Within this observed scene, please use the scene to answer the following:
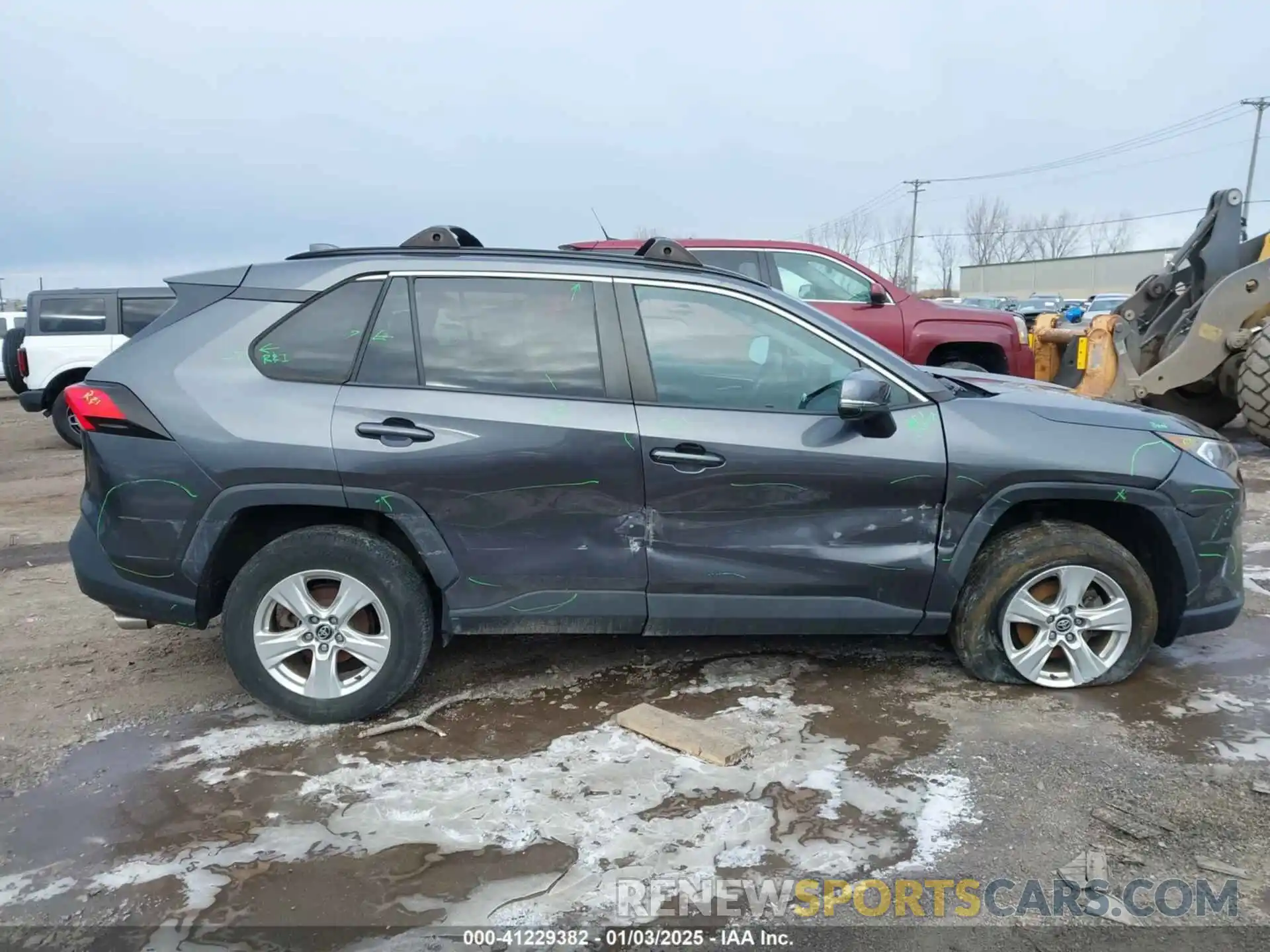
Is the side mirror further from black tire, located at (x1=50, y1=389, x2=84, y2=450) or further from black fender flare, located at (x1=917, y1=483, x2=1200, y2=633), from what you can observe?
black tire, located at (x1=50, y1=389, x2=84, y2=450)

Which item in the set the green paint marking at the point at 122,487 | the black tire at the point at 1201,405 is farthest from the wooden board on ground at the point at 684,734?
the black tire at the point at 1201,405

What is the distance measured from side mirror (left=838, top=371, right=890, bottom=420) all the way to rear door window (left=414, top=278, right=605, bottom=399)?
0.95 m

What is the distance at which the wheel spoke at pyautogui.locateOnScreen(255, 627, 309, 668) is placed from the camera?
3.57m

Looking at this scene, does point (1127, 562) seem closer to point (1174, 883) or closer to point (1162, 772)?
point (1162, 772)

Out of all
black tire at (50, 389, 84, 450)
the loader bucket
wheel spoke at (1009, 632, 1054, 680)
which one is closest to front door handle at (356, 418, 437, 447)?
wheel spoke at (1009, 632, 1054, 680)

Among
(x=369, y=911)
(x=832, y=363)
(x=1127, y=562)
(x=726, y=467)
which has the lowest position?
(x=369, y=911)

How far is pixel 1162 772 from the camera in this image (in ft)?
10.6

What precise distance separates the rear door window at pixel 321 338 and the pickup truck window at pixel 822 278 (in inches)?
204

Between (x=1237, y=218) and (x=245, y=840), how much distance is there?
401 inches

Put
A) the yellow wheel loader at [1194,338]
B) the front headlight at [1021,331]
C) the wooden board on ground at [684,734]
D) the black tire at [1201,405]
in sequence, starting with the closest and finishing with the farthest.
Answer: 1. the wooden board on ground at [684,734]
2. the yellow wheel loader at [1194,338]
3. the front headlight at [1021,331]
4. the black tire at [1201,405]

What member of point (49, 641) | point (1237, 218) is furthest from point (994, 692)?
point (1237, 218)

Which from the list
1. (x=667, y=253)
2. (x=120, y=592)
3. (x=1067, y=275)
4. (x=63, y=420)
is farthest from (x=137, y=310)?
(x=1067, y=275)

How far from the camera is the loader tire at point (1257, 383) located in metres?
8.08

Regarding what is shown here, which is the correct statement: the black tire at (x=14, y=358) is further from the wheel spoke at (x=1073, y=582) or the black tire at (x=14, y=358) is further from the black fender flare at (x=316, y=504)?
the wheel spoke at (x=1073, y=582)
